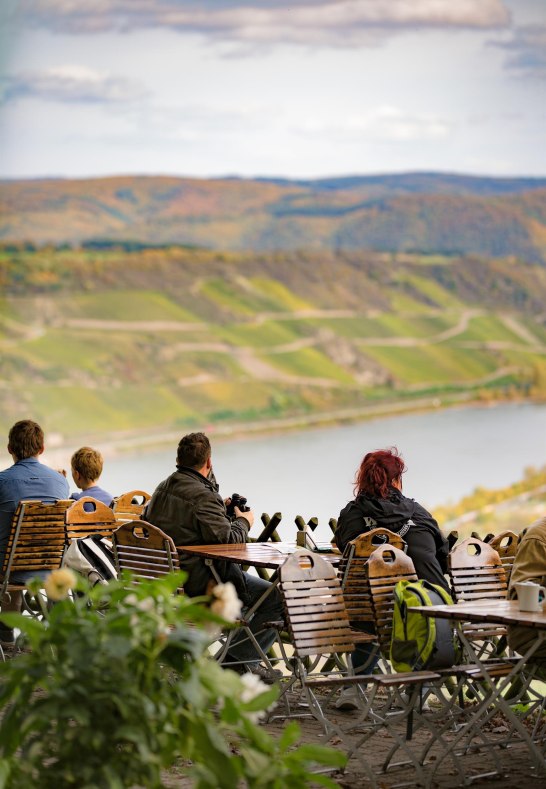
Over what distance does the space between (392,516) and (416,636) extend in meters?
1.11

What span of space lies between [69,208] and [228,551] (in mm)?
18015

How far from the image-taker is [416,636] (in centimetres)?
477

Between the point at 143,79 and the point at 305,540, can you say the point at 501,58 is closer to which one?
the point at 143,79

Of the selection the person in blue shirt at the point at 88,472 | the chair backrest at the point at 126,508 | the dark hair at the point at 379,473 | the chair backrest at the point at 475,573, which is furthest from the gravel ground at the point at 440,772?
the chair backrest at the point at 126,508

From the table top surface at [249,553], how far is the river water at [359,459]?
50.9ft

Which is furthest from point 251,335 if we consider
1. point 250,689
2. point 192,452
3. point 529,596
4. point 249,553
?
point 250,689

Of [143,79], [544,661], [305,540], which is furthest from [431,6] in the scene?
[544,661]

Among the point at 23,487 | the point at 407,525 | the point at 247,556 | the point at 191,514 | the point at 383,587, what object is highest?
the point at 23,487

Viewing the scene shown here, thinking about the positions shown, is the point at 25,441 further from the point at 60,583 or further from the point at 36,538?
the point at 60,583

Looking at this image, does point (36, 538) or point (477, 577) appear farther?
point (36, 538)

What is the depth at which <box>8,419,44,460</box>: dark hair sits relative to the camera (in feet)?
21.9

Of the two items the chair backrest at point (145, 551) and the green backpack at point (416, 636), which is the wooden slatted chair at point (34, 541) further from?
the green backpack at point (416, 636)

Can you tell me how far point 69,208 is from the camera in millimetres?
23281

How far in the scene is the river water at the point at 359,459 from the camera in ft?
73.3
